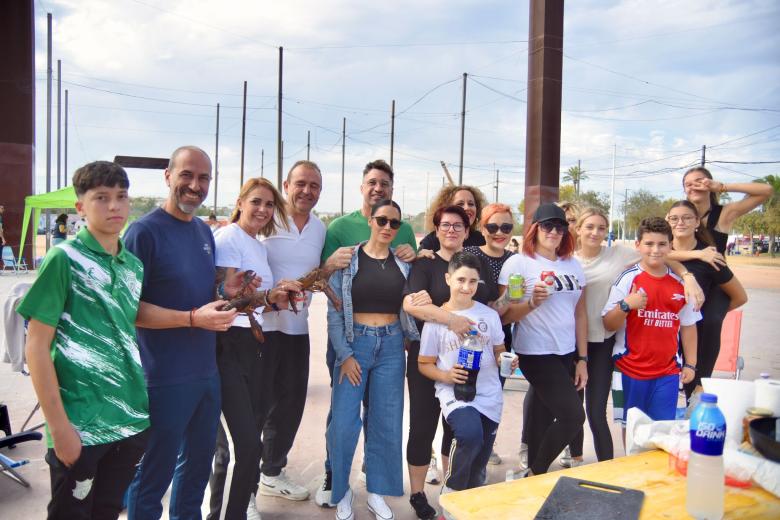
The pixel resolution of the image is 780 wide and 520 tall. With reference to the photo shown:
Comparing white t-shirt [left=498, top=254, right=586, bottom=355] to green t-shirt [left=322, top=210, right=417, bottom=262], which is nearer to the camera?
white t-shirt [left=498, top=254, right=586, bottom=355]

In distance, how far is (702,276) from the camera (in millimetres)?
4047

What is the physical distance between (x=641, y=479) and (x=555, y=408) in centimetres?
148

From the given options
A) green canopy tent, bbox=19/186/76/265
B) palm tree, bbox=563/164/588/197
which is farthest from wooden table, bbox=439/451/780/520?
palm tree, bbox=563/164/588/197

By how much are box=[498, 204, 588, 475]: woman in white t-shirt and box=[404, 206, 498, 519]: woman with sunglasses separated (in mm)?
304

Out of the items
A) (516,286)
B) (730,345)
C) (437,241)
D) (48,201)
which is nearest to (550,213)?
(516,286)

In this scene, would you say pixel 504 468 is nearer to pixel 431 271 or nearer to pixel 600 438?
pixel 600 438

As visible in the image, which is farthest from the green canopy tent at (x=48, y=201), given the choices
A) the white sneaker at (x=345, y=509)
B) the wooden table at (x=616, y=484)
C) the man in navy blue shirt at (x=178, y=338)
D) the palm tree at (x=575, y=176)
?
the palm tree at (x=575, y=176)

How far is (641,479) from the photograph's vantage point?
1.98m

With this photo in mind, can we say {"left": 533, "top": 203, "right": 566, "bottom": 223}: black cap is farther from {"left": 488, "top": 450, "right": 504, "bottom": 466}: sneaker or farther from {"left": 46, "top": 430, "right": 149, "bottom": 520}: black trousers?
{"left": 46, "top": 430, "right": 149, "bottom": 520}: black trousers

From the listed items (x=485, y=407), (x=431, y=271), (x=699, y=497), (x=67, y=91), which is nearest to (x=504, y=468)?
(x=485, y=407)

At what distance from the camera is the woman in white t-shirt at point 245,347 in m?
2.91

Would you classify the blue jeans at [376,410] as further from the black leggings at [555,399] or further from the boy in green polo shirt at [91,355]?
the boy in green polo shirt at [91,355]

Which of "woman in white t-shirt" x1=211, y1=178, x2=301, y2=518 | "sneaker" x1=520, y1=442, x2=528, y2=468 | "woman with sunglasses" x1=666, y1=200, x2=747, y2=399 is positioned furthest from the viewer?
"sneaker" x1=520, y1=442, x2=528, y2=468

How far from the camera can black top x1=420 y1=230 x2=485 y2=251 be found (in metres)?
3.92
